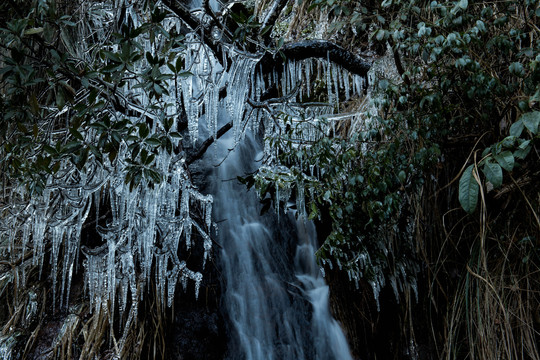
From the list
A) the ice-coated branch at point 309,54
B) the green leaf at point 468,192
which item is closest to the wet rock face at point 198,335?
the ice-coated branch at point 309,54

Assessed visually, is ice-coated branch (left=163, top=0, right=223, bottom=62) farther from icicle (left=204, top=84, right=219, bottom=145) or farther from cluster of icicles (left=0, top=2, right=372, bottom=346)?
icicle (left=204, top=84, right=219, bottom=145)

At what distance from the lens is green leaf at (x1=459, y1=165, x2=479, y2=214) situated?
1604mm

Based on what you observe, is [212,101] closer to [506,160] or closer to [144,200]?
[144,200]

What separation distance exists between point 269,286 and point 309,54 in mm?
1829

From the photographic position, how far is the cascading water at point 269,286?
10.5 ft

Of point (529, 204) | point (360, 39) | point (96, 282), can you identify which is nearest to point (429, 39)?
point (529, 204)

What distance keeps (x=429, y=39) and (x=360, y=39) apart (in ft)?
7.36

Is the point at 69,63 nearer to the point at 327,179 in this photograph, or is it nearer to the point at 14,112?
the point at 14,112

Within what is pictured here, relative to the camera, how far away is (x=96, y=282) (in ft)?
9.30

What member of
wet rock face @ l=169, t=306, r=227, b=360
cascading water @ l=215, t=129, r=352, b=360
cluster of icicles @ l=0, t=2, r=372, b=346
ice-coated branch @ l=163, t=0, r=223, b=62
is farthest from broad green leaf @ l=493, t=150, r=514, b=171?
wet rock face @ l=169, t=306, r=227, b=360

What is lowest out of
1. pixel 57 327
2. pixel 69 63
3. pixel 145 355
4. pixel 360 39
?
pixel 145 355

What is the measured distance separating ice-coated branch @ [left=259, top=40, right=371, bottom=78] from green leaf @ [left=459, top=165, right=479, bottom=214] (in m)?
1.44

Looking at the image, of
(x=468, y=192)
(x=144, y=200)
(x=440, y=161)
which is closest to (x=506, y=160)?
(x=468, y=192)

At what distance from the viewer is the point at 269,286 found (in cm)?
343
